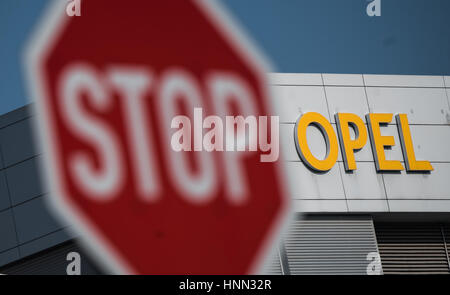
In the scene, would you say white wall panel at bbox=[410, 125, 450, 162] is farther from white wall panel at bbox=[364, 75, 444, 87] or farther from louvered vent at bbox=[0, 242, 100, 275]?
louvered vent at bbox=[0, 242, 100, 275]

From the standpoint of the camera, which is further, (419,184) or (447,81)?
(447,81)

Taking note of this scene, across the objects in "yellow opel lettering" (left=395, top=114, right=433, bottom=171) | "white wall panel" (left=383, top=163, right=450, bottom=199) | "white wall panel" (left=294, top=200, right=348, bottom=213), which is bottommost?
"white wall panel" (left=294, top=200, right=348, bottom=213)

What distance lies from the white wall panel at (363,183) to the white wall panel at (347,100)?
81 cm

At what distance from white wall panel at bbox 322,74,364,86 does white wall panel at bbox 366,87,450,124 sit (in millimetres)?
206

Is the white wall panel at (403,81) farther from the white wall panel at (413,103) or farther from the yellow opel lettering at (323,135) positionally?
the yellow opel lettering at (323,135)

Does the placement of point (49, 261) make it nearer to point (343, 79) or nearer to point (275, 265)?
point (275, 265)

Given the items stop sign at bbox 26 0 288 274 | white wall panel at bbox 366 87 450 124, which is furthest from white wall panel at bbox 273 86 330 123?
stop sign at bbox 26 0 288 274

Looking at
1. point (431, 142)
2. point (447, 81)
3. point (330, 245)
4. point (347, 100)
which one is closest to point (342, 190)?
point (330, 245)

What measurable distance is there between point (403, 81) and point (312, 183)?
2.48m

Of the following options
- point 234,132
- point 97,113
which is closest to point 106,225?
point 97,113

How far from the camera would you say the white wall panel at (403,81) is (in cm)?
1326

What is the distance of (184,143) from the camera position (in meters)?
11.6

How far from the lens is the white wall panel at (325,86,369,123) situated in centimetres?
1296

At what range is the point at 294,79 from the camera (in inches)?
508
